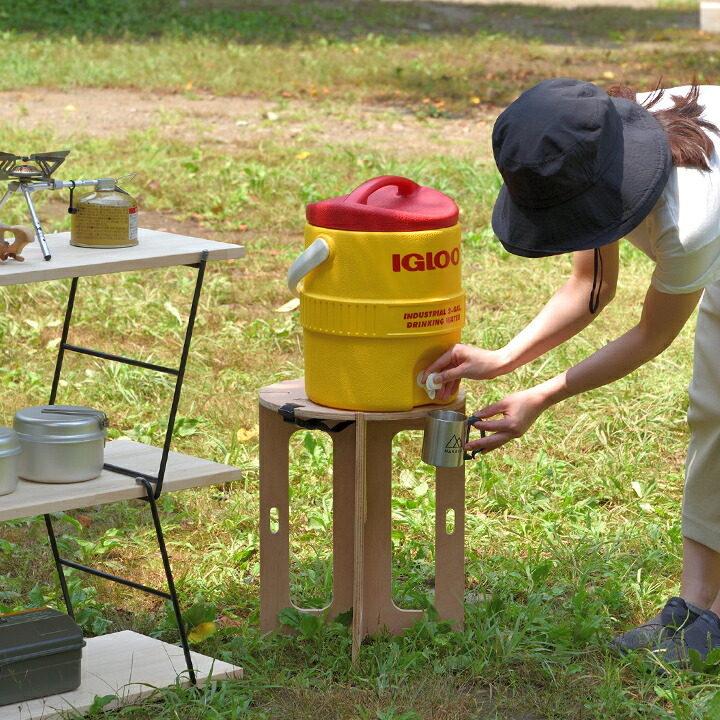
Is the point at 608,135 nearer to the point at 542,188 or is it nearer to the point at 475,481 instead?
the point at 542,188

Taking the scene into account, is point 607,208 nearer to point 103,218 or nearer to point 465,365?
point 465,365

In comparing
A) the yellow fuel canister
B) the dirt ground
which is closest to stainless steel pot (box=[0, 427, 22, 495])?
the yellow fuel canister

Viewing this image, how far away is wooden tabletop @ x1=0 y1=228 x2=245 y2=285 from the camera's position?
91.3 inches

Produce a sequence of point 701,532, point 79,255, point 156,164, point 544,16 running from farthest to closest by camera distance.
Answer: point 544,16, point 156,164, point 701,532, point 79,255

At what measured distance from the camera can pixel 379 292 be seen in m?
2.57

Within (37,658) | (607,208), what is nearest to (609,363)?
(607,208)

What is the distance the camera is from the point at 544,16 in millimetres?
17125

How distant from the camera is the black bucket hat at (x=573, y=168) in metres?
2.16

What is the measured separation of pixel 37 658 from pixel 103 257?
2.96 feet

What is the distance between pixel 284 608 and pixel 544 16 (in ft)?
51.3

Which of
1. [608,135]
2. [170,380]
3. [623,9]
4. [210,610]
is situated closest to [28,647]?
[210,610]

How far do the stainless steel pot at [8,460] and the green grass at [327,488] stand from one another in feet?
1.94

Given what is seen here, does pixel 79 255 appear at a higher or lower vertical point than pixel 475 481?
higher

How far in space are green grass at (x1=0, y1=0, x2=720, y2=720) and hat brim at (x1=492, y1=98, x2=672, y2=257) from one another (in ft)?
3.46
